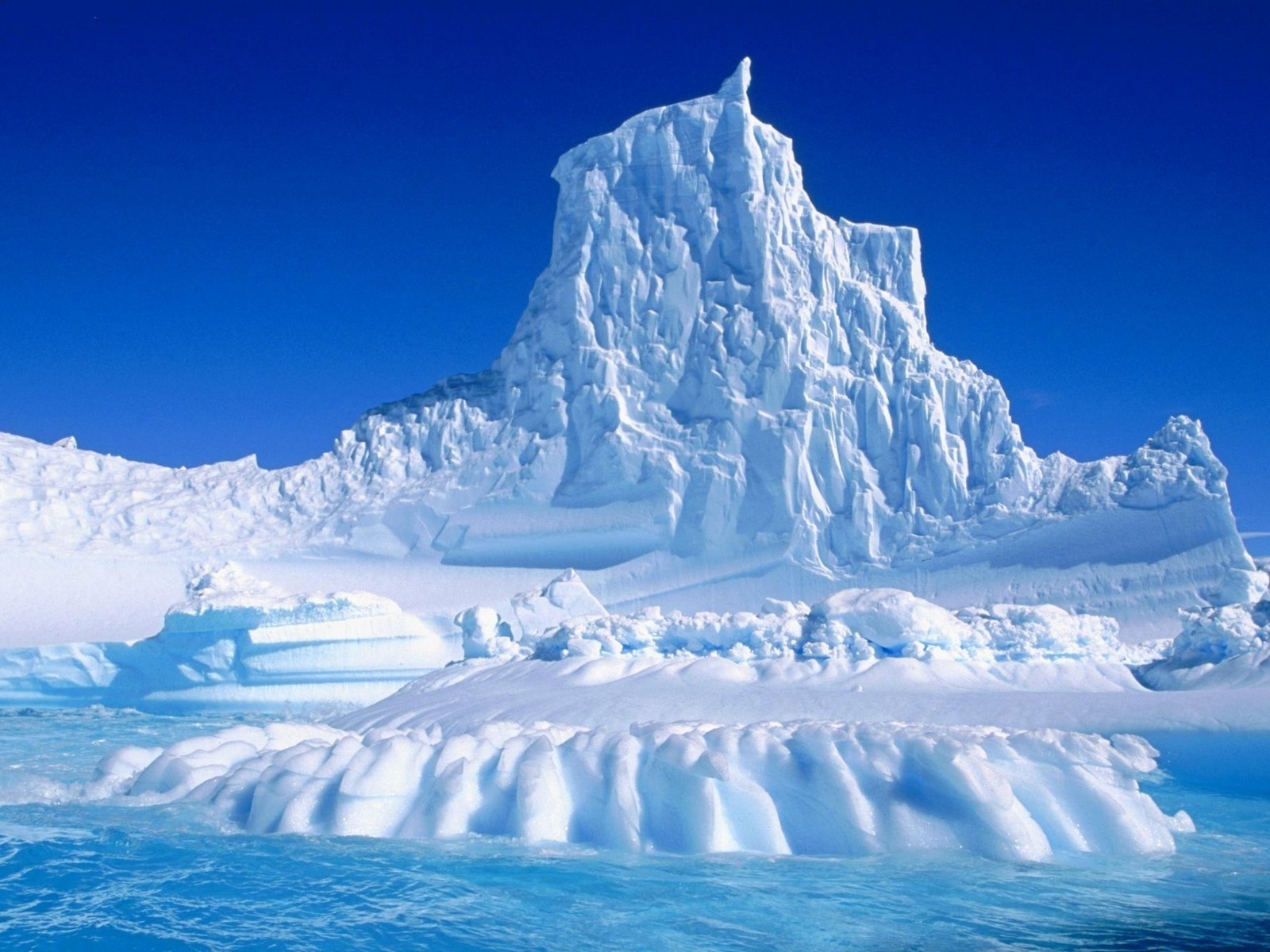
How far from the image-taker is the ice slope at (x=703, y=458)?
66.2 feet

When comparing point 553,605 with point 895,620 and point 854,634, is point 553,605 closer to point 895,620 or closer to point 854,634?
point 854,634

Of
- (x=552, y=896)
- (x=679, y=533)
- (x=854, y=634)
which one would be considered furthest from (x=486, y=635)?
(x=552, y=896)

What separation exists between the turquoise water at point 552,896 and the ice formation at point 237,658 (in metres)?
10.3

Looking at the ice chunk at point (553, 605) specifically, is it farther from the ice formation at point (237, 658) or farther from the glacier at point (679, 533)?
the ice formation at point (237, 658)

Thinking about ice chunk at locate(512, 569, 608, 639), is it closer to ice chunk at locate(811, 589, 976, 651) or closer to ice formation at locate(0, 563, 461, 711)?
ice formation at locate(0, 563, 461, 711)

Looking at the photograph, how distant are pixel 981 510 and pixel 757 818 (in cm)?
1609

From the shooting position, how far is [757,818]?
577 cm

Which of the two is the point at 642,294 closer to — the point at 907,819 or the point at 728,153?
the point at 728,153

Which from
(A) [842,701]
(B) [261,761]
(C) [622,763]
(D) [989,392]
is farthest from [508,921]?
(D) [989,392]

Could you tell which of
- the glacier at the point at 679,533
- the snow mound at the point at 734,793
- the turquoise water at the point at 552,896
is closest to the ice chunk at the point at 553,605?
the glacier at the point at 679,533

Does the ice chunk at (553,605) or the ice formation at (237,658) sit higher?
the ice chunk at (553,605)

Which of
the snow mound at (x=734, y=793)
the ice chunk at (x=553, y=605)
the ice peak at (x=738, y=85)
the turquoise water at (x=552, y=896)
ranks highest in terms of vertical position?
the ice peak at (x=738, y=85)

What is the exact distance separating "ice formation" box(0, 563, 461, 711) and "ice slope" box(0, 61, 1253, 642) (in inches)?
156

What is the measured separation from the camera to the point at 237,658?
16.6 meters
